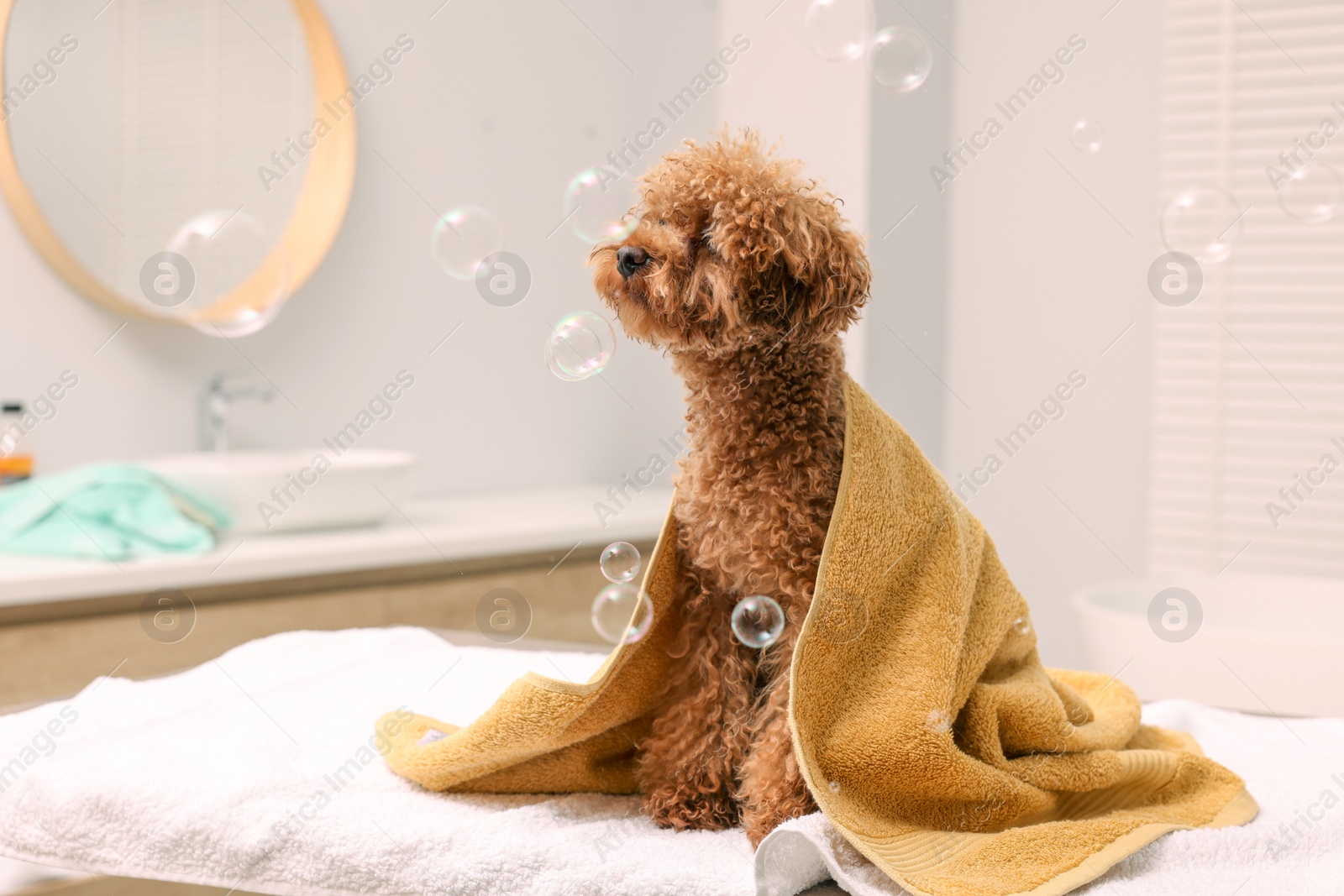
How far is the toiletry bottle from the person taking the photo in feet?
7.18

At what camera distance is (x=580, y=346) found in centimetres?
124

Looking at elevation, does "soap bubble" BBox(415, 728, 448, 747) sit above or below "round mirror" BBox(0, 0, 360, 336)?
below

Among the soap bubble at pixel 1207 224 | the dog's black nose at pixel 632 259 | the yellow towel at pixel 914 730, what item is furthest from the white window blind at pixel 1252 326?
the dog's black nose at pixel 632 259

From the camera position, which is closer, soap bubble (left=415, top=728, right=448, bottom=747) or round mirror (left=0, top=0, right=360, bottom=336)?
soap bubble (left=415, top=728, right=448, bottom=747)

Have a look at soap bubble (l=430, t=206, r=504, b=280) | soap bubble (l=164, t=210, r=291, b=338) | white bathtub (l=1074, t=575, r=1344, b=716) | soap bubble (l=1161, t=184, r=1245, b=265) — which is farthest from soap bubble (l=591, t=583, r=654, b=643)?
soap bubble (l=1161, t=184, r=1245, b=265)

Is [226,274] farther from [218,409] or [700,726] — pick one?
[700,726]

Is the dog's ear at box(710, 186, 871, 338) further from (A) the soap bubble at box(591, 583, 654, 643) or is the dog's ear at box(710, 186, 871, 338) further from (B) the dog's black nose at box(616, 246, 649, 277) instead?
(A) the soap bubble at box(591, 583, 654, 643)

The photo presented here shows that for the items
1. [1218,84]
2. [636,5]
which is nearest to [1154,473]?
[1218,84]

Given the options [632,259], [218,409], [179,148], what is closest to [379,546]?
[218,409]

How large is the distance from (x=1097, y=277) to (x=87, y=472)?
231cm

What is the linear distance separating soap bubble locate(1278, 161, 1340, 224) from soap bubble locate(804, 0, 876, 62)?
1095mm

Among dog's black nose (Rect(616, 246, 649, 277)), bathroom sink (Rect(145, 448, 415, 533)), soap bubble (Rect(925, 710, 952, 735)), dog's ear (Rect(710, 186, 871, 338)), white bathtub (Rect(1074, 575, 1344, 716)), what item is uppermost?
white bathtub (Rect(1074, 575, 1344, 716))

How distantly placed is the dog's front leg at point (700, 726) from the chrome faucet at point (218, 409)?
1.78m

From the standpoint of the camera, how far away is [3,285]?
2324 mm
